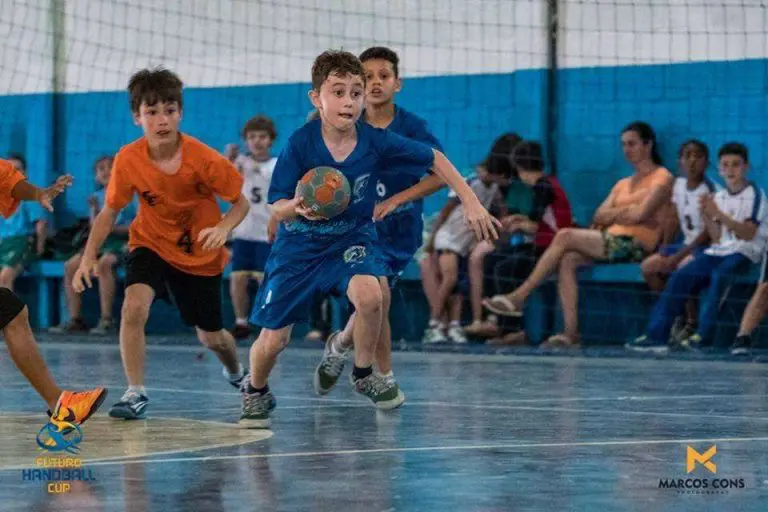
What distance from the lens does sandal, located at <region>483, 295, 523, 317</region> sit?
47.8ft

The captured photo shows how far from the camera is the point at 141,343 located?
8.80 meters

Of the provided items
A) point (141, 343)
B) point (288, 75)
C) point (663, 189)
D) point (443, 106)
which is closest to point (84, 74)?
point (288, 75)

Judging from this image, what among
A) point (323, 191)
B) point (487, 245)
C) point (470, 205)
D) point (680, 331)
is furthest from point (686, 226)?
point (323, 191)

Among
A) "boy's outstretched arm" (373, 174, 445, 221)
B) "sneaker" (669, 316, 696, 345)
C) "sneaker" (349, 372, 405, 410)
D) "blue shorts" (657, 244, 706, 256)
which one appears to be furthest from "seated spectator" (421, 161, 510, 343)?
"sneaker" (349, 372, 405, 410)

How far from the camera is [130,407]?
8.48 metres

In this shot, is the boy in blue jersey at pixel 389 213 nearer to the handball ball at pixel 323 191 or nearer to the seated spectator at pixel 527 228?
the handball ball at pixel 323 191

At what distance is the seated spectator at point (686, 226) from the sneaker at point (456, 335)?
5.58 ft

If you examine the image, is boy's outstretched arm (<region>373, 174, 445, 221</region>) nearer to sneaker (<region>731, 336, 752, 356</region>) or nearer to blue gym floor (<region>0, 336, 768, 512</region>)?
blue gym floor (<region>0, 336, 768, 512</region>)

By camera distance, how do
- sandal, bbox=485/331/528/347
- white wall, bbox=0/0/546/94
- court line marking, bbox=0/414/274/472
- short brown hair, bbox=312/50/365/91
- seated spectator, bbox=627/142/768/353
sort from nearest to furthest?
court line marking, bbox=0/414/274/472
short brown hair, bbox=312/50/365/91
seated spectator, bbox=627/142/768/353
sandal, bbox=485/331/528/347
white wall, bbox=0/0/546/94

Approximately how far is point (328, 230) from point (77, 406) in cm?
141

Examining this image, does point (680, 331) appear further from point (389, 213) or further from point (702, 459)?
point (702, 459)

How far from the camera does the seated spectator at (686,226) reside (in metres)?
14.0

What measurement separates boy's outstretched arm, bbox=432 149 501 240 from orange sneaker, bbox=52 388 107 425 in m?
1.82

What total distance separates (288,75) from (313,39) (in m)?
0.49
